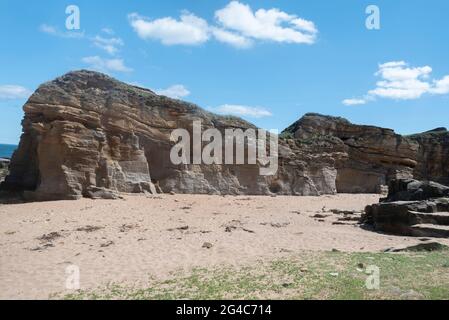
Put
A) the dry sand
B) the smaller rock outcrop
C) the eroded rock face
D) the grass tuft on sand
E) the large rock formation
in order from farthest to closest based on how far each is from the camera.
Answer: the eroded rock face → the large rock formation → the smaller rock outcrop → the dry sand → the grass tuft on sand

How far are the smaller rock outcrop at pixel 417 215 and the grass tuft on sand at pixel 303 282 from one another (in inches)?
Result: 201

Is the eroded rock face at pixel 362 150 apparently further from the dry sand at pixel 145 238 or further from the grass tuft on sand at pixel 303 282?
the grass tuft on sand at pixel 303 282

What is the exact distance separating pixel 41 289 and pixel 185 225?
7.74m

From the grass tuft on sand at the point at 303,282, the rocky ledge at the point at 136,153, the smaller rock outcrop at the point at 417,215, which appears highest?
the rocky ledge at the point at 136,153

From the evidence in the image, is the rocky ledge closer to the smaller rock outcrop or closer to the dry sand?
the dry sand

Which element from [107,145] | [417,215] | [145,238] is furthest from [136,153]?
[417,215]

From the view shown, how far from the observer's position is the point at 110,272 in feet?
30.3

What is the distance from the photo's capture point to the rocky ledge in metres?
19.5

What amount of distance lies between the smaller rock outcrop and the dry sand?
0.84 metres

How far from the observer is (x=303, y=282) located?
7.85 m

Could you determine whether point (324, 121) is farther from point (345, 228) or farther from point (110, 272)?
point (110, 272)

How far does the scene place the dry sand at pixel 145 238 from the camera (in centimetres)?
929

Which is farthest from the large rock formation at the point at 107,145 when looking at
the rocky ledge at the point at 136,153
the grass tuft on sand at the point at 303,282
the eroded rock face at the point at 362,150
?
the grass tuft on sand at the point at 303,282

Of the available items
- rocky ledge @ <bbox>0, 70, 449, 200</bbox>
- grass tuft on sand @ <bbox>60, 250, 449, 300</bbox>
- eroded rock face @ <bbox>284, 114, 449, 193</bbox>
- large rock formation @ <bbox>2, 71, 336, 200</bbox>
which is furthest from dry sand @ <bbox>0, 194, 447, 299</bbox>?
eroded rock face @ <bbox>284, 114, 449, 193</bbox>
